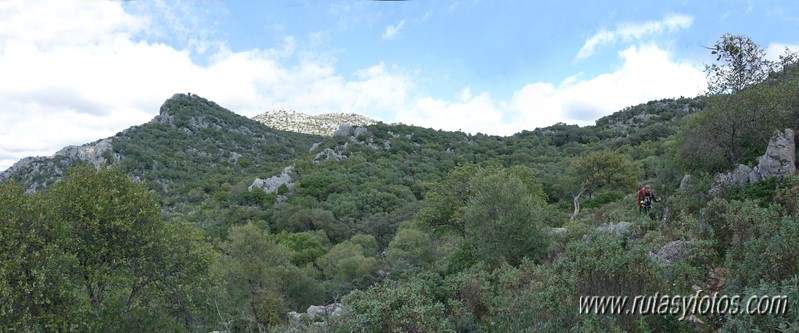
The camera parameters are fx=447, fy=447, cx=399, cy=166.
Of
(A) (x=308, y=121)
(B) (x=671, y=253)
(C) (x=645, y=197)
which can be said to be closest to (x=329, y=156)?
(C) (x=645, y=197)

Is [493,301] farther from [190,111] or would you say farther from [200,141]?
[190,111]

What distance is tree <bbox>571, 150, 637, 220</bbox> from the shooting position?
3731 cm

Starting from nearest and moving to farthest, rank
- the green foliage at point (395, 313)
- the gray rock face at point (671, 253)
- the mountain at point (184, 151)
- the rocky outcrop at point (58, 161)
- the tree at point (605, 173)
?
the green foliage at point (395, 313) → the gray rock face at point (671, 253) → the tree at point (605, 173) → the rocky outcrop at point (58, 161) → the mountain at point (184, 151)

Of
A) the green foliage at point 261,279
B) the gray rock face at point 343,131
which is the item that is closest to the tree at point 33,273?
the green foliage at point 261,279

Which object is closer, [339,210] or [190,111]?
[339,210]

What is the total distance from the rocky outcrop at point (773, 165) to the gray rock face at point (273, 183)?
2310 inches

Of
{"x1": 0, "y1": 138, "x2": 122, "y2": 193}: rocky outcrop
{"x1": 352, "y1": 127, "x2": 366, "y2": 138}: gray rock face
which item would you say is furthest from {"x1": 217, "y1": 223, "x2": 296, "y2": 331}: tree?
{"x1": 352, "y1": 127, "x2": 366, "y2": 138}: gray rock face

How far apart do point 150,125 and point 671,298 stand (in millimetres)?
101262

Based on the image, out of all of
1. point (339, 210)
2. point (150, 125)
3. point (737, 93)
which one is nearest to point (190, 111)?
point (150, 125)

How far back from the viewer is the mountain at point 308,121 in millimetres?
150750

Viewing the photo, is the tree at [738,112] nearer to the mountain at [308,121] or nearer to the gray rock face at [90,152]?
the gray rock face at [90,152]

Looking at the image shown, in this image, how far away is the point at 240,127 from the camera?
342 ft

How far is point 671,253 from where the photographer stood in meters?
10.5

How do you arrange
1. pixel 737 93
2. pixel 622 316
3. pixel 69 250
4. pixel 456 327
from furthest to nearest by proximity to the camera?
pixel 737 93 → pixel 69 250 → pixel 456 327 → pixel 622 316
